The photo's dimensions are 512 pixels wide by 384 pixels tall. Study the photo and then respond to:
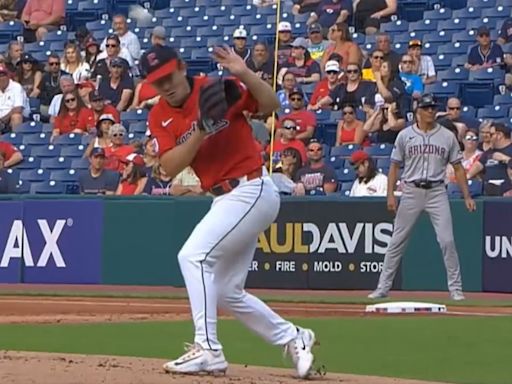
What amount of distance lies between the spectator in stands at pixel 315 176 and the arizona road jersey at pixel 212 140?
9211 millimetres

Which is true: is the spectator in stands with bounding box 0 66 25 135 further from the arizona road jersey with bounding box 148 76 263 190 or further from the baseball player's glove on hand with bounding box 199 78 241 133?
the baseball player's glove on hand with bounding box 199 78 241 133

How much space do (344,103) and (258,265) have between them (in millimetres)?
3011

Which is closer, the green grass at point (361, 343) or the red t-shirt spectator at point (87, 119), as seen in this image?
the green grass at point (361, 343)

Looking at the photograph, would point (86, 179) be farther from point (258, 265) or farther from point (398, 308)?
point (398, 308)

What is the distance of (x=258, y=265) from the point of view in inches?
641

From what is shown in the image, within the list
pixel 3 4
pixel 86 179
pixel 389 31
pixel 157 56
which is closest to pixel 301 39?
pixel 389 31

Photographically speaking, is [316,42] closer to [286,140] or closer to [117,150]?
[286,140]

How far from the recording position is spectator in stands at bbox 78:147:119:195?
17516 millimetres

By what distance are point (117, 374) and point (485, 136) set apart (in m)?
9.46

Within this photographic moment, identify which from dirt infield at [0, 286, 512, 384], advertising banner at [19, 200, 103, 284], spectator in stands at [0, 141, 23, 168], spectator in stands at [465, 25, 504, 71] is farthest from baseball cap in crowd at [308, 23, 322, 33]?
dirt infield at [0, 286, 512, 384]

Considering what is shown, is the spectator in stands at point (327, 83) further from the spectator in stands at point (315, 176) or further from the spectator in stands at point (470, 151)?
the spectator in stands at point (470, 151)

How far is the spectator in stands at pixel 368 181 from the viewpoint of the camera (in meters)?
15.9

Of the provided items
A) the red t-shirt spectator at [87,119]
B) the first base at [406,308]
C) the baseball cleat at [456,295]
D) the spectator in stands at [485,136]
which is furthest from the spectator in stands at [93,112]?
the first base at [406,308]

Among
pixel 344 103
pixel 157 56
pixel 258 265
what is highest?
pixel 157 56
